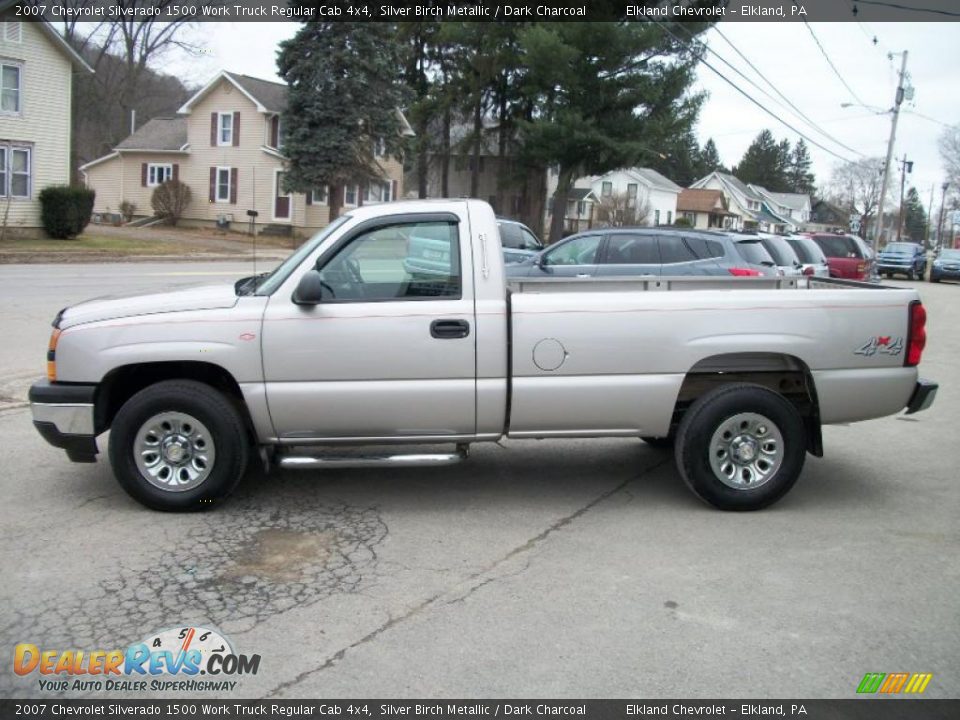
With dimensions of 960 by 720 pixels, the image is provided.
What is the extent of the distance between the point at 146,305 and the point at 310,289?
42.9 inches

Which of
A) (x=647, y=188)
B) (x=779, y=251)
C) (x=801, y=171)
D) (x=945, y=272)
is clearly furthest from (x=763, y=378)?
(x=801, y=171)

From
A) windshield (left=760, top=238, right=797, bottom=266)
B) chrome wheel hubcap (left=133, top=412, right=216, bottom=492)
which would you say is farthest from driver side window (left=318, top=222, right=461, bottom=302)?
windshield (left=760, top=238, right=797, bottom=266)

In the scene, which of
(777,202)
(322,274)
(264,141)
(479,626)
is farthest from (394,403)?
(777,202)

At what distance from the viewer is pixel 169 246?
108 feet

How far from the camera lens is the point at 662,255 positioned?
13891mm

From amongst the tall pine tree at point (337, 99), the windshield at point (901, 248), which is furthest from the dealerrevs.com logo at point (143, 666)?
the windshield at point (901, 248)

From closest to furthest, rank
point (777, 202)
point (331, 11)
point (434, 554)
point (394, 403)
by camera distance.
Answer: point (434, 554) < point (394, 403) < point (331, 11) < point (777, 202)

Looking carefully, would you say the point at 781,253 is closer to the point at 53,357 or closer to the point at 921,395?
the point at 921,395

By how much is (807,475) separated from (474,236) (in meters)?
3.23

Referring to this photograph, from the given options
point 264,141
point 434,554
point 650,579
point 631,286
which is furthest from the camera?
point 264,141

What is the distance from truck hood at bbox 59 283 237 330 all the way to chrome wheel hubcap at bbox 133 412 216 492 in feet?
2.13

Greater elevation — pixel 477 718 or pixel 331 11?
pixel 331 11

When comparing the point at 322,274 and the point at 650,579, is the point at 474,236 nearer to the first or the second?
the point at 322,274

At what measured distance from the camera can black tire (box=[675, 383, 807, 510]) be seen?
18.7 feet
